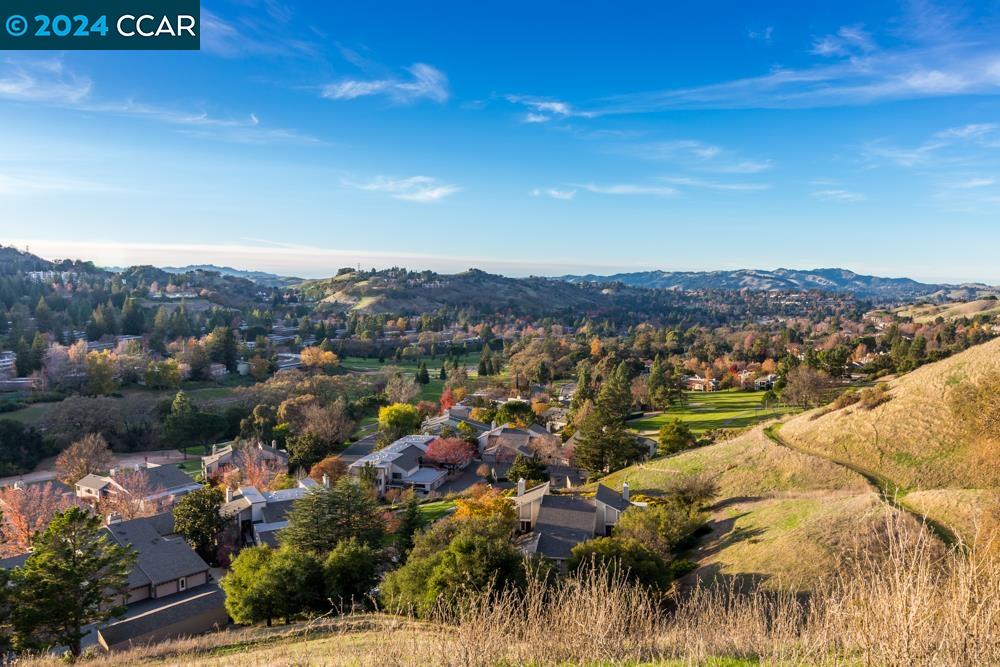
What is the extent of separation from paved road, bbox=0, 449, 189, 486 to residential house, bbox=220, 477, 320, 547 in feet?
46.6

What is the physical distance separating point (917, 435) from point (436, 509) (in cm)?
2185

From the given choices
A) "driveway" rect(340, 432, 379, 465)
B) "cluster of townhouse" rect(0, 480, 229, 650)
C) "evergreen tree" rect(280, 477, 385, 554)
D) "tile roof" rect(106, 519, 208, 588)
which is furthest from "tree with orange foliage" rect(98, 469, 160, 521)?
"evergreen tree" rect(280, 477, 385, 554)

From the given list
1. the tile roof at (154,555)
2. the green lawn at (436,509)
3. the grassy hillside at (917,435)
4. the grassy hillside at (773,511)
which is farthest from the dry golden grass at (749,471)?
the tile roof at (154,555)

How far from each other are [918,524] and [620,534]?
8.33 m

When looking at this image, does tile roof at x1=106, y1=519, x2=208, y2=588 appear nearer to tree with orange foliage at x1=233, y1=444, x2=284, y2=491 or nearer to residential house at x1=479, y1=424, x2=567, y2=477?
tree with orange foliage at x1=233, y1=444, x2=284, y2=491

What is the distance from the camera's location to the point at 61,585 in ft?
43.2

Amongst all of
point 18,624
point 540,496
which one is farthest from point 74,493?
point 540,496

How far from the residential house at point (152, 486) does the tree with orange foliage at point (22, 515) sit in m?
3.14

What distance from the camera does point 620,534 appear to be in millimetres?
18812

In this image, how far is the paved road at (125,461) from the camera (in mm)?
35000

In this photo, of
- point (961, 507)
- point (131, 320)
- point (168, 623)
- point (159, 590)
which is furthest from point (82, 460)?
point (131, 320)

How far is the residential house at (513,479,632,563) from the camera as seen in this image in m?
20.4

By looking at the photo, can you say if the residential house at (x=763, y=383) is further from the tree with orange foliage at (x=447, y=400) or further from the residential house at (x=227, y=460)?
the residential house at (x=227, y=460)

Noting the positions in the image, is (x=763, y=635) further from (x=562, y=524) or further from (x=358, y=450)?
(x=358, y=450)
